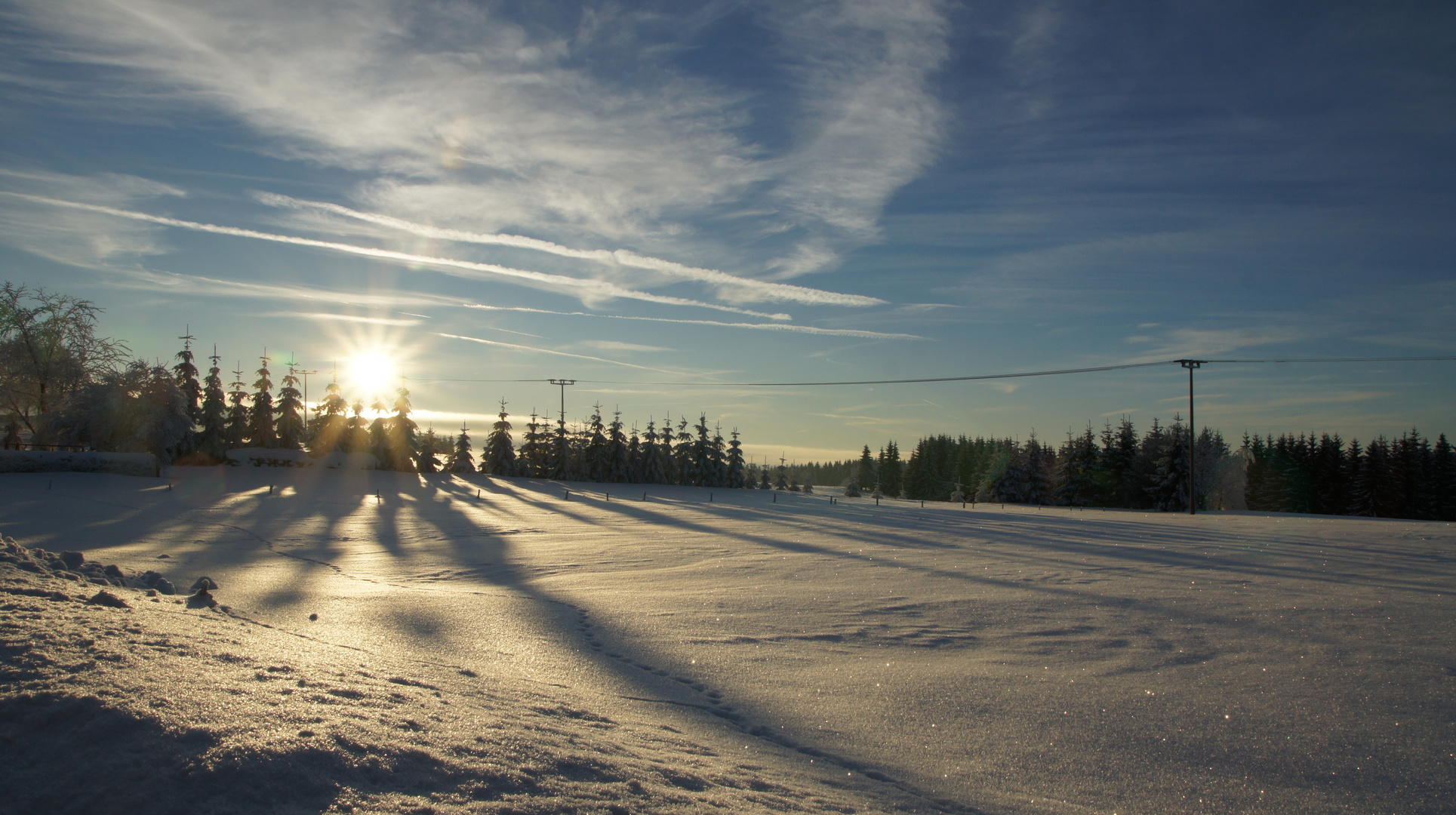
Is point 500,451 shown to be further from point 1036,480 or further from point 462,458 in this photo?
point 1036,480

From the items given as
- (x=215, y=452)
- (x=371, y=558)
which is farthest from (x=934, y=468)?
(x=371, y=558)

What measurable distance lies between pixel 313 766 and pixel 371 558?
13.6 metres

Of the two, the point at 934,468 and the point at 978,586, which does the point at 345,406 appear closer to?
the point at 978,586

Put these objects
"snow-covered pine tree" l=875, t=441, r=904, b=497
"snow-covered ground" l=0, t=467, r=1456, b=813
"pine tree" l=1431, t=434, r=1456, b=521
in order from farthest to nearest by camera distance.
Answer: "snow-covered pine tree" l=875, t=441, r=904, b=497
"pine tree" l=1431, t=434, r=1456, b=521
"snow-covered ground" l=0, t=467, r=1456, b=813

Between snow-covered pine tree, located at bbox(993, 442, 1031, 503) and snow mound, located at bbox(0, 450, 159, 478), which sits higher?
snow mound, located at bbox(0, 450, 159, 478)

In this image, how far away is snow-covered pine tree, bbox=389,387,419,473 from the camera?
161ft

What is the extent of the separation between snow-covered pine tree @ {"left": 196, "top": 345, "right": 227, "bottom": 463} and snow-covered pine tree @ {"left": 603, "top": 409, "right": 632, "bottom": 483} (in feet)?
89.8

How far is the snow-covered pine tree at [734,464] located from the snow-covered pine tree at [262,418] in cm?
3483

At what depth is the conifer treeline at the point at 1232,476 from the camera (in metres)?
58.2

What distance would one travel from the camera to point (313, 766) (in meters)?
2.88

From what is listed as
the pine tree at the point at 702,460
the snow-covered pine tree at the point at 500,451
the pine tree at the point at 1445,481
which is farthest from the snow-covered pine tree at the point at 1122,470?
the snow-covered pine tree at the point at 500,451

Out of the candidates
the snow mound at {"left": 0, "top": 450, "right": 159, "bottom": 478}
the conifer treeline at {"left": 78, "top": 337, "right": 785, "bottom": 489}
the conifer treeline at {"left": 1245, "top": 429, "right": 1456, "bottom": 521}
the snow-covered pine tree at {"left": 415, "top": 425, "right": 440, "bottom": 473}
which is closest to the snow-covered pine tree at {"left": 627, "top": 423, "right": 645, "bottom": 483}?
the conifer treeline at {"left": 78, "top": 337, "right": 785, "bottom": 489}

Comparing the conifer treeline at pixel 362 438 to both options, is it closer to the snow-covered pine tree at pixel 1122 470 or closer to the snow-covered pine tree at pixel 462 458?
the snow-covered pine tree at pixel 462 458

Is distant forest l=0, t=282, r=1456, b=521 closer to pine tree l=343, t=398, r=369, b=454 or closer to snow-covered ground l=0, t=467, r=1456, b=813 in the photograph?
pine tree l=343, t=398, r=369, b=454
